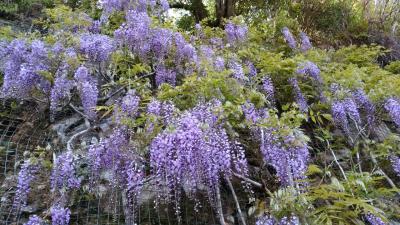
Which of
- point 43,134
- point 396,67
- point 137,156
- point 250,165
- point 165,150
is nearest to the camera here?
point 165,150

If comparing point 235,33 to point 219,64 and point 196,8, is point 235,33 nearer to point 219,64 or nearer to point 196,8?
point 219,64

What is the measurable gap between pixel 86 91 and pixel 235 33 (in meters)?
2.39

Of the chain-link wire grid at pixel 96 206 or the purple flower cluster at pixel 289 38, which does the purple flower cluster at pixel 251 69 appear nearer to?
the purple flower cluster at pixel 289 38

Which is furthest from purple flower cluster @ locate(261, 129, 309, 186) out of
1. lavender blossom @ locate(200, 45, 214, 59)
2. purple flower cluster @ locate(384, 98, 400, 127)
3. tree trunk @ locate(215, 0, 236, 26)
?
tree trunk @ locate(215, 0, 236, 26)

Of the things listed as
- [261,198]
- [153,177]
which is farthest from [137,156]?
[261,198]

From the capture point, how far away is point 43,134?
4.46m

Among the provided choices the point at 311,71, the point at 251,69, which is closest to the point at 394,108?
the point at 311,71

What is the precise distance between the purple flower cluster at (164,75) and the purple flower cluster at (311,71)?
1.59 metres

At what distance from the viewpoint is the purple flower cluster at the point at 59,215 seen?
3.19 metres

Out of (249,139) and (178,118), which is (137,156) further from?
(249,139)

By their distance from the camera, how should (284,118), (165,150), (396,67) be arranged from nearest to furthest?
(165,150) → (284,118) → (396,67)

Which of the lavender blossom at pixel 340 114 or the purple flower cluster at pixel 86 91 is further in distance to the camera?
the lavender blossom at pixel 340 114

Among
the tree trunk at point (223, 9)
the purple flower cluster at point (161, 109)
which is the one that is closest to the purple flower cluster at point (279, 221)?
the purple flower cluster at point (161, 109)

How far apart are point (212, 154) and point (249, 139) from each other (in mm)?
969
